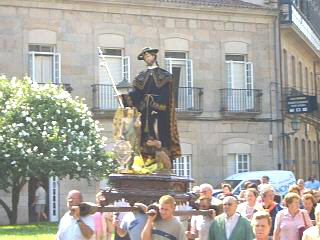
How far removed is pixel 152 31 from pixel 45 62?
4.47 meters

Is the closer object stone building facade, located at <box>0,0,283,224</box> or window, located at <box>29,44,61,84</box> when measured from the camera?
stone building facade, located at <box>0,0,283,224</box>

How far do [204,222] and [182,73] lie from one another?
928 inches

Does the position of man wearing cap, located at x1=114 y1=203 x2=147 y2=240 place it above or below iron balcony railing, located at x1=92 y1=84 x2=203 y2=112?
below

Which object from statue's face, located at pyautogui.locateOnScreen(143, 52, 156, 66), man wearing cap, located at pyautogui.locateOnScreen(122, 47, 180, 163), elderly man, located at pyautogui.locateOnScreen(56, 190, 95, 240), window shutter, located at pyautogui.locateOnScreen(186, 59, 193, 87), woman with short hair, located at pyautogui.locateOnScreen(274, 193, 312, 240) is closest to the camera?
elderly man, located at pyautogui.locateOnScreen(56, 190, 95, 240)

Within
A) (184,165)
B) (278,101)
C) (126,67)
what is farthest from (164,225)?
(278,101)

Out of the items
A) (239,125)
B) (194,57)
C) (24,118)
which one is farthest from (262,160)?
(24,118)

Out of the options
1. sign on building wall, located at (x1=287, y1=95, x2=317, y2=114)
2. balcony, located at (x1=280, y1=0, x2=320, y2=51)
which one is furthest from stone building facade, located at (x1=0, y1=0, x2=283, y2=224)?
balcony, located at (x1=280, y1=0, x2=320, y2=51)

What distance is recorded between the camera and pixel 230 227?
9.81m

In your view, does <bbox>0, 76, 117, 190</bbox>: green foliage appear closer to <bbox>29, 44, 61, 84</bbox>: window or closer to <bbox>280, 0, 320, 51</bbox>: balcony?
<bbox>29, 44, 61, 84</bbox>: window

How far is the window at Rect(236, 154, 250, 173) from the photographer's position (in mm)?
35094

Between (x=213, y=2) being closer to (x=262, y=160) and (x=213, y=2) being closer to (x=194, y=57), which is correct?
(x=194, y=57)

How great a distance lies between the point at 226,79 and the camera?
115 ft

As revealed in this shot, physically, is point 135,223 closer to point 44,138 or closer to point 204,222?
point 204,222

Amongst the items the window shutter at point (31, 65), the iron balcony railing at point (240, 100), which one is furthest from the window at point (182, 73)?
the window shutter at point (31, 65)
